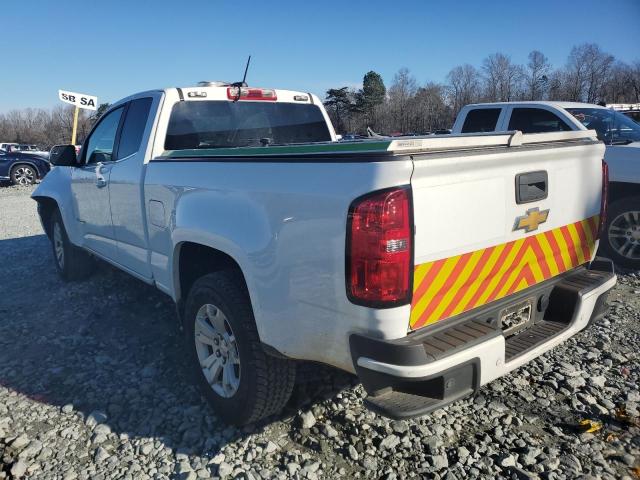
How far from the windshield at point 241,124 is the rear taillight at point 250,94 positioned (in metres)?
0.05

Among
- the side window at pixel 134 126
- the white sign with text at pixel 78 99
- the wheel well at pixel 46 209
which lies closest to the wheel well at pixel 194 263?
the side window at pixel 134 126

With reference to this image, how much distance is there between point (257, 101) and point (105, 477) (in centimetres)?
299

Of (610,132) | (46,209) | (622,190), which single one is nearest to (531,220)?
(622,190)

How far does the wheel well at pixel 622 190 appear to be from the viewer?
5645mm

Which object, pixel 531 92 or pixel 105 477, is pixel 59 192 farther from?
pixel 531 92

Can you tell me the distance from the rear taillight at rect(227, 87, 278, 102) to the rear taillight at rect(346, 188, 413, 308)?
252 centimetres

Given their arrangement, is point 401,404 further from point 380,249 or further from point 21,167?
point 21,167

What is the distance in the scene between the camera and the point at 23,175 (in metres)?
17.2

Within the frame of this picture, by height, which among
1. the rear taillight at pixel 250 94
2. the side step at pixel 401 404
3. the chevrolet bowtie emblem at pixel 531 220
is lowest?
the side step at pixel 401 404

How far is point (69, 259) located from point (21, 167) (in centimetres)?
1421

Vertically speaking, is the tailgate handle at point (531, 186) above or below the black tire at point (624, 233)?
above

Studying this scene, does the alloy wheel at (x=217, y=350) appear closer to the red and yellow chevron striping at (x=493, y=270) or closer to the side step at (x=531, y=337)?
the red and yellow chevron striping at (x=493, y=270)

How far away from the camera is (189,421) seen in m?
2.93

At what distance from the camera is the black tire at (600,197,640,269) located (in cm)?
555
